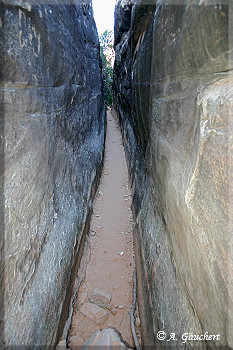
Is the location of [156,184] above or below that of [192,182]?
below

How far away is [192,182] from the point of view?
4.93ft

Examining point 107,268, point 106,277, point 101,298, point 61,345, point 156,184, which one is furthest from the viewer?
point 107,268

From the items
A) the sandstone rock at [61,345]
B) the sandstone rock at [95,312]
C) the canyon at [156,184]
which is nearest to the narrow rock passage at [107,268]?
the sandstone rock at [95,312]

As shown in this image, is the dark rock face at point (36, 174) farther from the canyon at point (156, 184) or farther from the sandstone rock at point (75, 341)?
the sandstone rock at point (75, 341)

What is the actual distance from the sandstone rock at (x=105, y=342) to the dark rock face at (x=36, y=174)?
387mm

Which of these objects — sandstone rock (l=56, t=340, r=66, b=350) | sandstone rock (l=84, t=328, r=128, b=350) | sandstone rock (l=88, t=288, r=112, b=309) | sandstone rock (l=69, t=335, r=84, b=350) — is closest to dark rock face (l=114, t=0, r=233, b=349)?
sandstone rock (l=84, t=328, r=128, b=350)

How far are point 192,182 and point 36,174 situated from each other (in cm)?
142

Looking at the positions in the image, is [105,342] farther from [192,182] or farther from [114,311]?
[192,182]

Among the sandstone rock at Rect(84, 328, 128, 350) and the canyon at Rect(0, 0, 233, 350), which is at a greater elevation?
the canyon at Rect(0, 0, 233, 350)

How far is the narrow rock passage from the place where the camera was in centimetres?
286

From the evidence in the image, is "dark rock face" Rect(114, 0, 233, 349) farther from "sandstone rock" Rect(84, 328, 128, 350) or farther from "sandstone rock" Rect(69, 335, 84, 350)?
"sandstone rock" Rect(69, 335, 84, 350)

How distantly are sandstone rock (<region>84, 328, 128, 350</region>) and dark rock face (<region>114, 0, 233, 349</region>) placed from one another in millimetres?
319

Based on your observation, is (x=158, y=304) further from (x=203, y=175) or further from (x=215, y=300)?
(x=203, y=175)

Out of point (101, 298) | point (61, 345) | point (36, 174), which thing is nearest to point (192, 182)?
point (36, 174)
